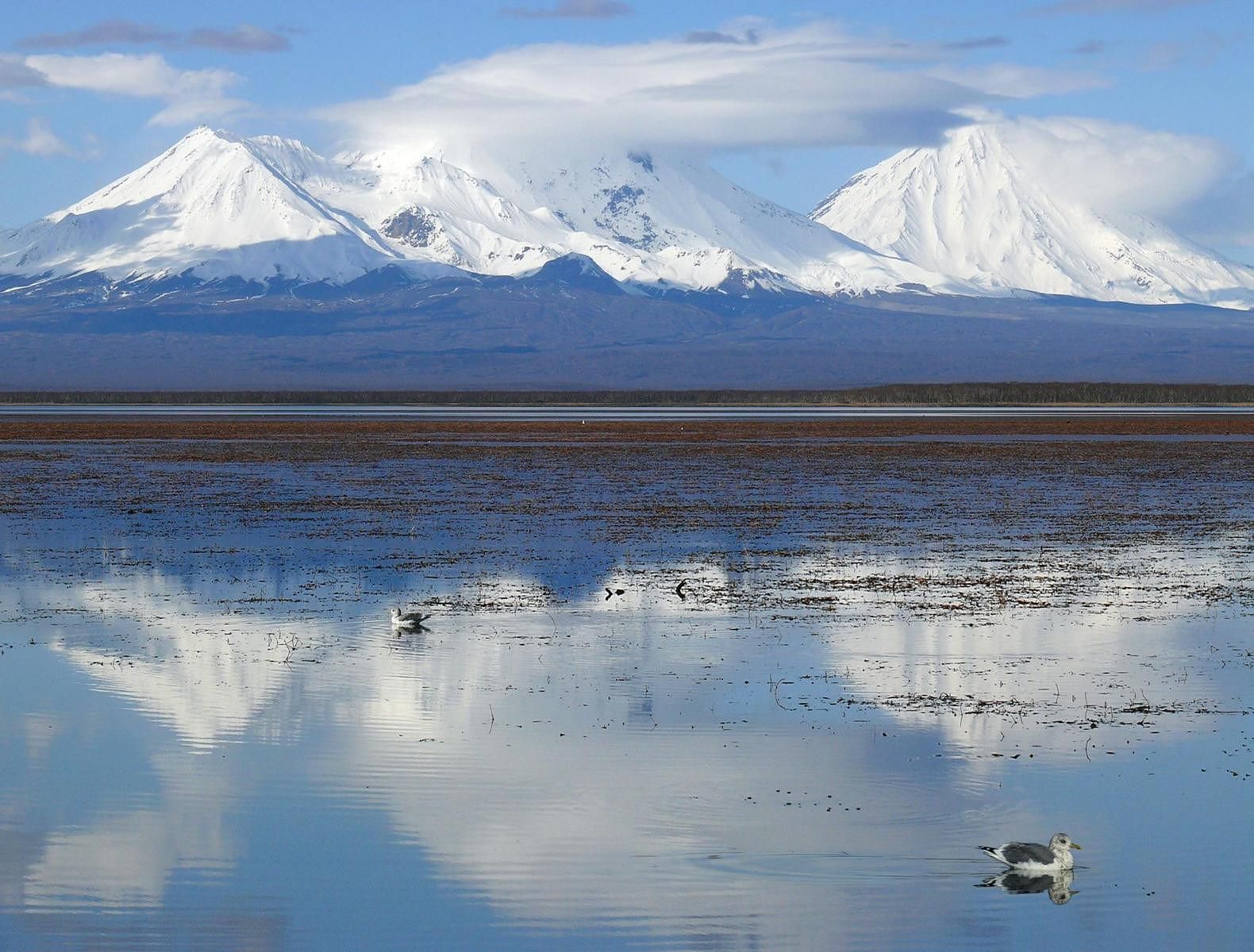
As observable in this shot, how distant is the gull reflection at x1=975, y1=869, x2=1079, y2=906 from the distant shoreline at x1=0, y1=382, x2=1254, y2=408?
14119 cm

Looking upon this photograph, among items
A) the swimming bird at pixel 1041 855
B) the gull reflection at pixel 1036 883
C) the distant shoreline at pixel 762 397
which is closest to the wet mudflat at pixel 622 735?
the gull reflection at pixel 1036 883

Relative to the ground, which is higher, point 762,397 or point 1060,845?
point 762,397

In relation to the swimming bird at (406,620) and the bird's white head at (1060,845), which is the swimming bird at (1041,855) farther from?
the swimming bird at (406,620)

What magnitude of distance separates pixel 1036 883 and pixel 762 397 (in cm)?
16962

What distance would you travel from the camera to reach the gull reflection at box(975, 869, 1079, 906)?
10.6 m

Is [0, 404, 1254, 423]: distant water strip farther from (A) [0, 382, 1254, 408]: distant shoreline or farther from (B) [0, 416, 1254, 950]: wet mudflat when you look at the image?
(B) [0, 416, 1254, 950]: wet mudflat

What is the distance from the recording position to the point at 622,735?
14.4 metres

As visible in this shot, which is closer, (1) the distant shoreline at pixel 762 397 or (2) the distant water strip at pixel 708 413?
(2) the distant water strip at pixel 708 413

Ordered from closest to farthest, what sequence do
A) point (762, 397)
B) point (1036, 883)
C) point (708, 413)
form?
1. point (1036, 883)
2. point (708, 413)
3. point (762, 397)

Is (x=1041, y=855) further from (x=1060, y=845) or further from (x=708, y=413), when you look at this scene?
(x=708, y=413)

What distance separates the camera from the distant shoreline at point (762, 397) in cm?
15838

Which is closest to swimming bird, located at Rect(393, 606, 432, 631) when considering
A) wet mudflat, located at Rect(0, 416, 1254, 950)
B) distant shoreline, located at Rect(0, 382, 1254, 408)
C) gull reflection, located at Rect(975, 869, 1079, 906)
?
wet mudflat, located at Rect(0, 416, 1254, 950)

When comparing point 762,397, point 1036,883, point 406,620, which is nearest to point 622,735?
point 1036,883

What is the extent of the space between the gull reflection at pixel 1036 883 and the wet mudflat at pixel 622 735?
0.05m
